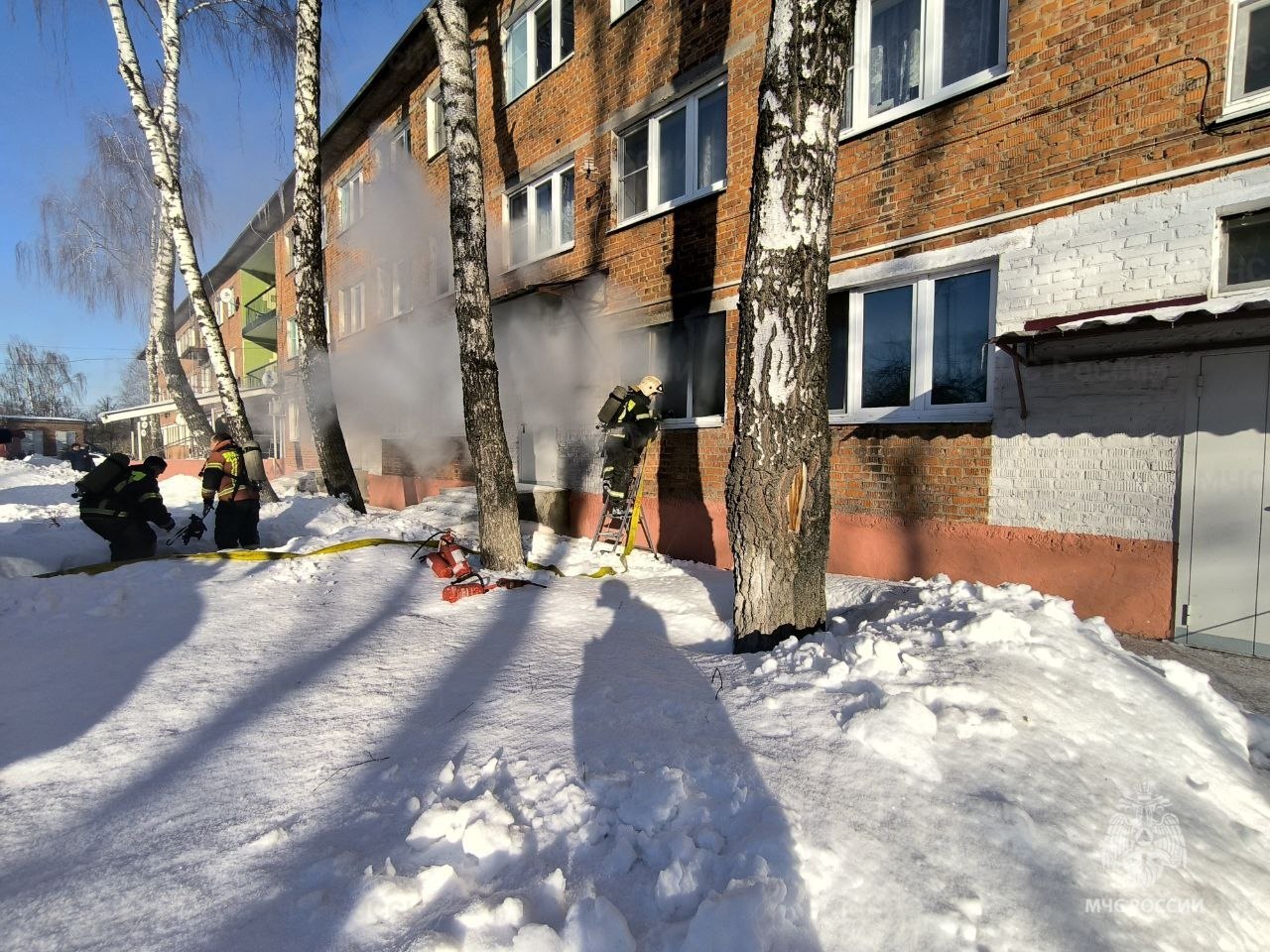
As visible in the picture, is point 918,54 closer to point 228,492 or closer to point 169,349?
point 228,492

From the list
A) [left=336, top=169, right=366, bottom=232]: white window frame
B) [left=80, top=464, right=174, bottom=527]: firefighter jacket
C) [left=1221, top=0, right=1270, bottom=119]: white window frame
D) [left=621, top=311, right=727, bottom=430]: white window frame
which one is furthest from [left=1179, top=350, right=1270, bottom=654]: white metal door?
[left=336, top=169, right=366, bottom=232]: white window frame

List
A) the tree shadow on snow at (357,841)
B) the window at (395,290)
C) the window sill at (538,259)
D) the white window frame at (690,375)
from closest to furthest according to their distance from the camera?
1. the tree shadow on snow at (357,841)
2. the white window frame at (690,375)
3. the window sill at (538,259)
4. the window at (395,290)

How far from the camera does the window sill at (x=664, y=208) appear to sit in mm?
6412

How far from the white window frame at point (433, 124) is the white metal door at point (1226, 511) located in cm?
1196

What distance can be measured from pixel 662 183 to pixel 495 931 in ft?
24.7

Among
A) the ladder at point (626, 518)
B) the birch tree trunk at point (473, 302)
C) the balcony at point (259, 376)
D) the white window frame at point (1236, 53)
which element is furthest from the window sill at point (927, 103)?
the balcony at point (259, 376)

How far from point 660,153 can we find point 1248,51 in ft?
16.9

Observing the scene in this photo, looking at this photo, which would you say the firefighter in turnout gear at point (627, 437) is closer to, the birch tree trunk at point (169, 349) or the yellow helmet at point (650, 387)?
the yellow helmet at point (650, 387)

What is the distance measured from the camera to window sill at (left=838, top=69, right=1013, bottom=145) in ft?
15.2

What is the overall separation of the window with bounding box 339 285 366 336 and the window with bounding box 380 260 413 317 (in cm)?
165

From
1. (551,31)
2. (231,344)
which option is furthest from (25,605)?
(231,344)

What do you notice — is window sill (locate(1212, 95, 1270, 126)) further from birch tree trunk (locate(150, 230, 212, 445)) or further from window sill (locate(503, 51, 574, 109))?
birch tree trunk (locate(150, 230, 212, 445))

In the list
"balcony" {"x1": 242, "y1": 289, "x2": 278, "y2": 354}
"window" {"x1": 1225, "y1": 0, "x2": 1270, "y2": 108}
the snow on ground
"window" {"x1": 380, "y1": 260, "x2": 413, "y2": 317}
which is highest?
"balcony" {"x1": 242, "y1": 289, "x2": 278, "y2": 354}

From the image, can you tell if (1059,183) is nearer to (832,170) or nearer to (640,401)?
(832,170)
